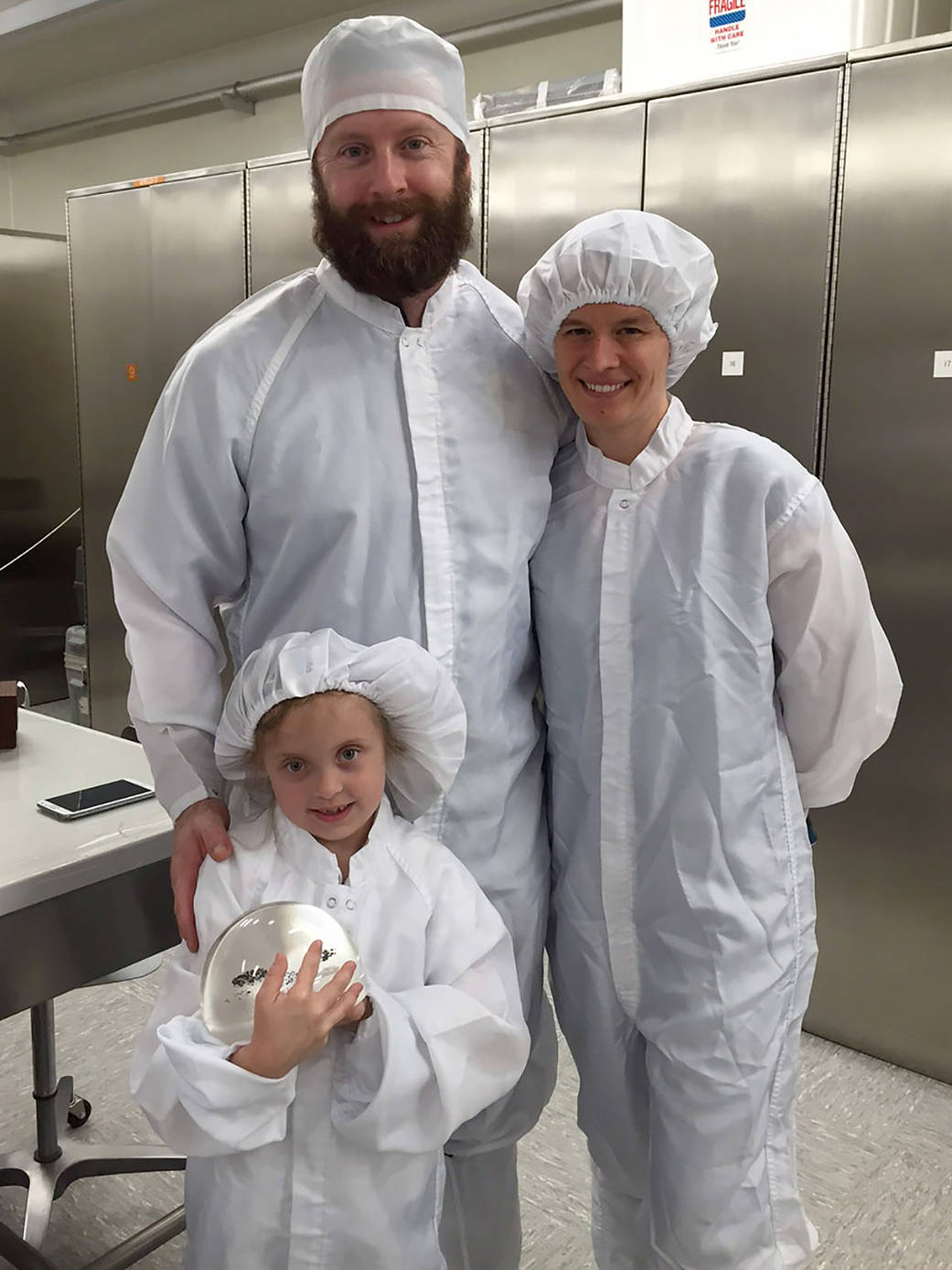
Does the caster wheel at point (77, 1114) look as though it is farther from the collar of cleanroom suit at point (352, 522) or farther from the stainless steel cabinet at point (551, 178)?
the stainless steel cabinet at point (551, 178)

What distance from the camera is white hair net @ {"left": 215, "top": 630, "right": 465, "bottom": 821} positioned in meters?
1.24

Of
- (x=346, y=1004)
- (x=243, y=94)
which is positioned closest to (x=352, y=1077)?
(x=346, y=1004)

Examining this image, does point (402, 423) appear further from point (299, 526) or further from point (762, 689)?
point (762, 689)

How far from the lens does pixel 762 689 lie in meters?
1.41

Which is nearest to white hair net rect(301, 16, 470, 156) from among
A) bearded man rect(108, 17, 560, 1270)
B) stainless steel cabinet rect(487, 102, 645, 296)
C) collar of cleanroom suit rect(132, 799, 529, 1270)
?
bearded man rect(108, 17, 560, 1270)

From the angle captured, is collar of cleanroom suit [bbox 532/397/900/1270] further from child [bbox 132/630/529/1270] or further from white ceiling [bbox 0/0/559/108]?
white ceiling [bbox 0/0/559/108]

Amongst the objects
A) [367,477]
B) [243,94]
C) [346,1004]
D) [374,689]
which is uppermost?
[243,94]

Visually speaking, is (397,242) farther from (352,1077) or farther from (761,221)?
(761,221)

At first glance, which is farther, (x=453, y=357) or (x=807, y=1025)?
(x=807, y=1025)

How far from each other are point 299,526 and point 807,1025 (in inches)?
78.2

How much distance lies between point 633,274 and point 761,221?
1341 mm

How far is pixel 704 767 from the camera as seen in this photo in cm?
138

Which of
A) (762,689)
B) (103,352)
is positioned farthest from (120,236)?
(762,689)

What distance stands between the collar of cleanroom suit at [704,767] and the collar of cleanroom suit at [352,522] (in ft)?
0.27
